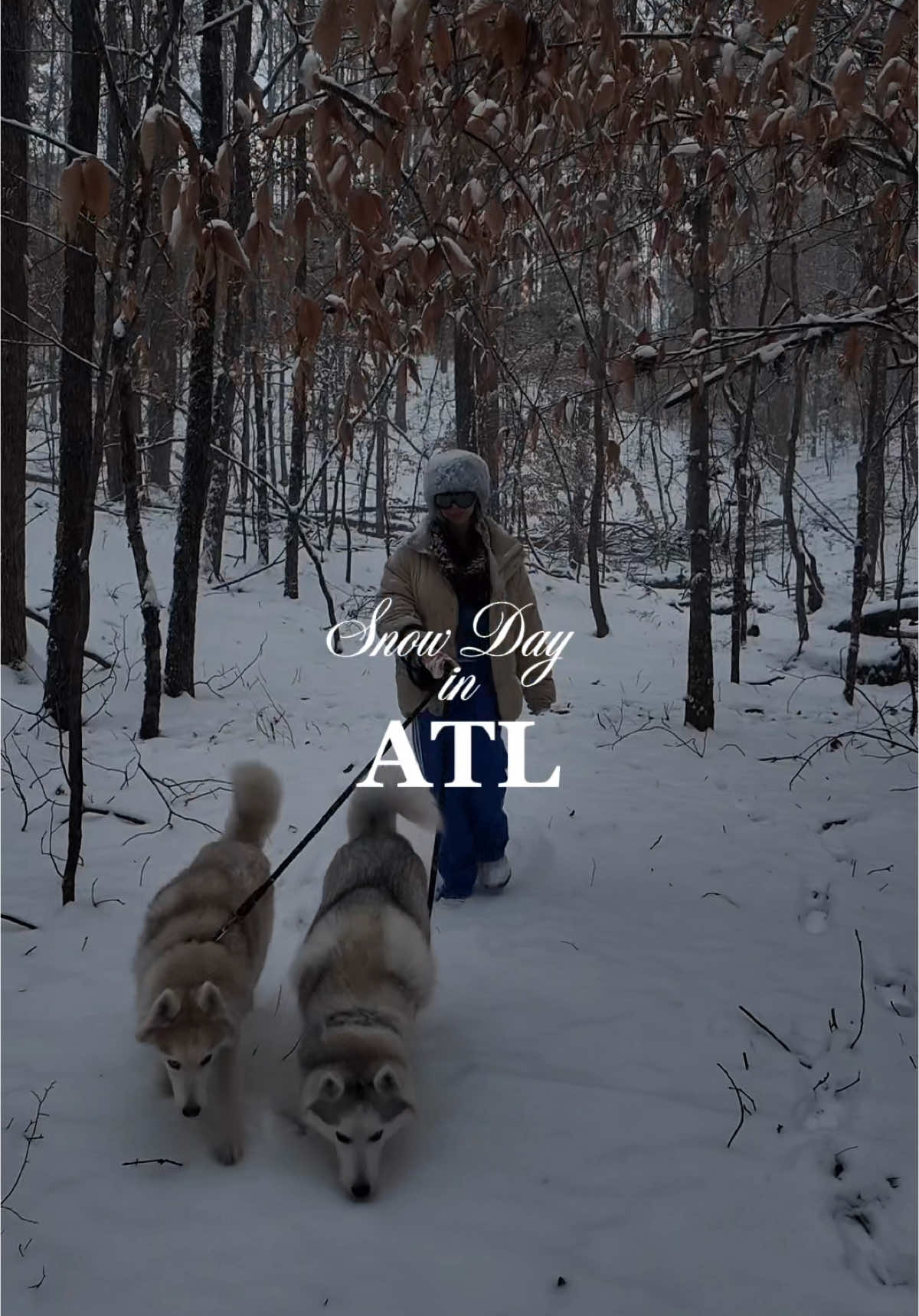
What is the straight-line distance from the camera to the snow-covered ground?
2318 mm

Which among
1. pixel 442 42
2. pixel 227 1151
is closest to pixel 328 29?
pixel 442 42

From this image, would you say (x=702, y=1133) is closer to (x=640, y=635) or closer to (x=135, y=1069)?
(x=135, y=1069)

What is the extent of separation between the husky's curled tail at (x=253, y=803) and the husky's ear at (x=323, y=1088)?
1.50 m

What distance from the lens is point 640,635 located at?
14.9 metres

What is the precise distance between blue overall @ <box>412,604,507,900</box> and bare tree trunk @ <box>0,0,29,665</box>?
208 inches

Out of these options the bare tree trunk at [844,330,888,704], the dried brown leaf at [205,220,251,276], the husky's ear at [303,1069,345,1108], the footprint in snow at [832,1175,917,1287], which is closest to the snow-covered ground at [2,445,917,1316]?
the footprint in snow at [832,1175,917,1287]

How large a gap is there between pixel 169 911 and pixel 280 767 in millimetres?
3652

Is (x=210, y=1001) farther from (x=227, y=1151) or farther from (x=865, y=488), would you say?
(x=865, y=488)

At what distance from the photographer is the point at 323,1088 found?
2.56m

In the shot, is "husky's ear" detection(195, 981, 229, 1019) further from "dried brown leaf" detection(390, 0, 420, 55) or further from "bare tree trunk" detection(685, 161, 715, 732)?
"bare tree trunk" detection(685, 161, 715, 732)

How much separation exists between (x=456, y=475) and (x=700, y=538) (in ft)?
13.9

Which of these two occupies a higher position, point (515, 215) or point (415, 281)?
point (515, 215)

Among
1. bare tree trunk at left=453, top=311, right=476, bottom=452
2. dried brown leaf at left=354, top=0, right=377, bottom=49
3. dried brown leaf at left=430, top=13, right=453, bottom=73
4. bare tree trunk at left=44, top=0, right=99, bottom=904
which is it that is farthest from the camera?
bare tree trunk at left=453, top=311, right=476, bottom=452

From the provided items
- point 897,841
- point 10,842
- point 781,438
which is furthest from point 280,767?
point 781,438
